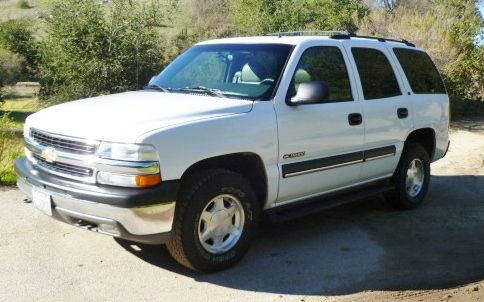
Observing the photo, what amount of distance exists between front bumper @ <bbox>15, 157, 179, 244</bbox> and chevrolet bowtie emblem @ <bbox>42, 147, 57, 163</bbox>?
0.17 meters

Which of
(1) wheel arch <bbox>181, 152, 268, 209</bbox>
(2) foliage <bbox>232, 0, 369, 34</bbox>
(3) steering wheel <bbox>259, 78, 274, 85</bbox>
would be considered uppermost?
(2) foliage <bbox>232, 0, 369, 34</bbox>

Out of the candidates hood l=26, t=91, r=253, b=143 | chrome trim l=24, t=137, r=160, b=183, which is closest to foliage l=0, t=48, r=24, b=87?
hood l=26, t=91, r=253, b=143

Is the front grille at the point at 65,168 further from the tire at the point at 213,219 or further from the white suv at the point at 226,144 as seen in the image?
the tire at the point at 213,219

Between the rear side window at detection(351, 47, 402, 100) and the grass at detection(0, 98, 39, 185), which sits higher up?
the rear side window at detection(351, 47, 402, 100)

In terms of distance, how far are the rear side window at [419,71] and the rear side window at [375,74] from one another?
330 mm

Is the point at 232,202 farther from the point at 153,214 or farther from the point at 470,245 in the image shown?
the point at 470,245

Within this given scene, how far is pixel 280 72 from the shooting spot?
508 cm

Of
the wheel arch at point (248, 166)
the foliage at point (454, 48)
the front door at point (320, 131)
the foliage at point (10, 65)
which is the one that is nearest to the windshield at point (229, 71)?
the front door at point (320, 131)

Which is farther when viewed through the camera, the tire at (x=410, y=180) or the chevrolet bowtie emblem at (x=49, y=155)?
the tire at (x=410, y=180)

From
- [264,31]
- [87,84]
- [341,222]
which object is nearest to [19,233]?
[341,222]

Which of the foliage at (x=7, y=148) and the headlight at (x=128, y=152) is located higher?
the headlight at (x=128, y=152)

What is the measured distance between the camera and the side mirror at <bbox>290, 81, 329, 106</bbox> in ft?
16.0

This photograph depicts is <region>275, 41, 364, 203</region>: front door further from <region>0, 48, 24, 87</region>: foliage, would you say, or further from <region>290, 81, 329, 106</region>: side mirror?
<region>0, 48, 24, 87</region>: foliage

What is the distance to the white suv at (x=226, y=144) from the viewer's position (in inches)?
161
